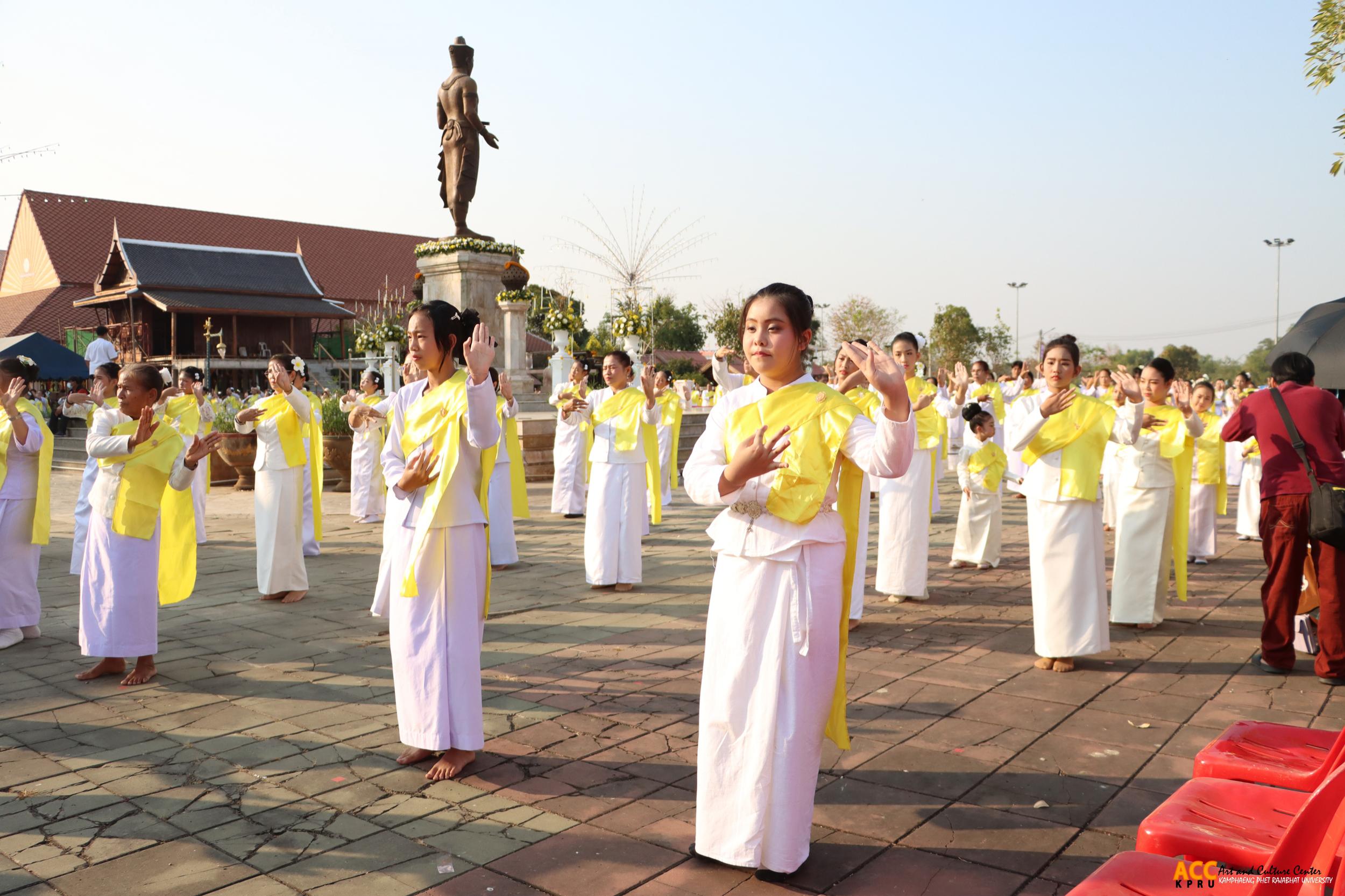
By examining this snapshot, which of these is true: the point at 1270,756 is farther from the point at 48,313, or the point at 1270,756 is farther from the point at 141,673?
the point at 48,313

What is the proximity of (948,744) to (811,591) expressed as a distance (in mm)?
1680

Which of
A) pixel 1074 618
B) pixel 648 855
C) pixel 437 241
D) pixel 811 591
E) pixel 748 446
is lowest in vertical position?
pixel 648 855

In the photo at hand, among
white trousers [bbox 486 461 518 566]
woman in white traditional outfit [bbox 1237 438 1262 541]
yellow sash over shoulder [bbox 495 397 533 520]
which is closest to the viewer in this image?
white trousers [bbox 486 461 518 566]

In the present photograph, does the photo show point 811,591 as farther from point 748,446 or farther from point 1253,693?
point 1253,693

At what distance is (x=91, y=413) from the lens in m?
7.20

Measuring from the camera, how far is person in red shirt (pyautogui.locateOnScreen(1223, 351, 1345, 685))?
5500 millimetres

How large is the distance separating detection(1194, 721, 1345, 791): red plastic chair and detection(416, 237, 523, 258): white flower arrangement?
15.5m

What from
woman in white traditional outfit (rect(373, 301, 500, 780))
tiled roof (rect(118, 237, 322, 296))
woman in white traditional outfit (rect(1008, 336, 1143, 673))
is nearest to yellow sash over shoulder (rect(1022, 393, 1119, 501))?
woman in white traditional outfit (rect(1008, 336, 1143, 673))

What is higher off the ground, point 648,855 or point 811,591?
point 811,591

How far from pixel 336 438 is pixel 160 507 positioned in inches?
366

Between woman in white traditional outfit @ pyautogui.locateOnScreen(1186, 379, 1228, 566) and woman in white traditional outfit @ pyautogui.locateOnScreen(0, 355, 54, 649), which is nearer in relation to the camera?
woman in white traditional outfit @ pyautogui.locateOnScreen(0, 355, 54, 649)

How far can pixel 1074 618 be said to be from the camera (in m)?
5.72

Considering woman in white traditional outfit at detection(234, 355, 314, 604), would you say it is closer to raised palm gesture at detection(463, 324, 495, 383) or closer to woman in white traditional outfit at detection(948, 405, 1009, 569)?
raised palm gesture at detection(463, 324, 495, 383)

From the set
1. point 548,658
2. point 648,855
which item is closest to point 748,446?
point 648,855
